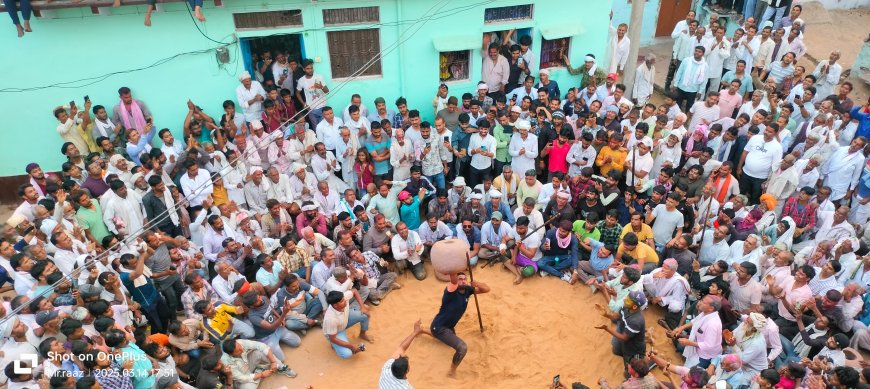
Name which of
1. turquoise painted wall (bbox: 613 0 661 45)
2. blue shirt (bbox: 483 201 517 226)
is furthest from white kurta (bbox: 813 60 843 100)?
blue shirt (bbox: 483 201 517 226)

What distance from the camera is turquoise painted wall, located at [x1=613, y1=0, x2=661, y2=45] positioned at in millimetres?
15570

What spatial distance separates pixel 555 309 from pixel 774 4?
34.6ft

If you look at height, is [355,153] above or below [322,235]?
above

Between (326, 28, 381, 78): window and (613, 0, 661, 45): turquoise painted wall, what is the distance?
25.2ft

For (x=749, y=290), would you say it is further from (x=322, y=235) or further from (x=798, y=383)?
(x=322, y=235)

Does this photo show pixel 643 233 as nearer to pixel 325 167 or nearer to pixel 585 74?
pixel 585 74

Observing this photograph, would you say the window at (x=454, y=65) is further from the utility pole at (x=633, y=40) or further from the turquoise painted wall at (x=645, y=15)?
the turquoise painted wall at (x=645, y=15)

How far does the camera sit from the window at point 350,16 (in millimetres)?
10500

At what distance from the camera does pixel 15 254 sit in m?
7.18

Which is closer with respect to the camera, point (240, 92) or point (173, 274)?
point (173, 274)

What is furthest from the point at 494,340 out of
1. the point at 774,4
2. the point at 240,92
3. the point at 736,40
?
the point at 774,4

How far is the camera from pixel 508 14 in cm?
1134

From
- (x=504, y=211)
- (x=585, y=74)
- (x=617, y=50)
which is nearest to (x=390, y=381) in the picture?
(x=504, y=211)

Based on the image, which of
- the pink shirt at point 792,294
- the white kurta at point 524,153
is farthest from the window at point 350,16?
the pink shirt at point 792,294
